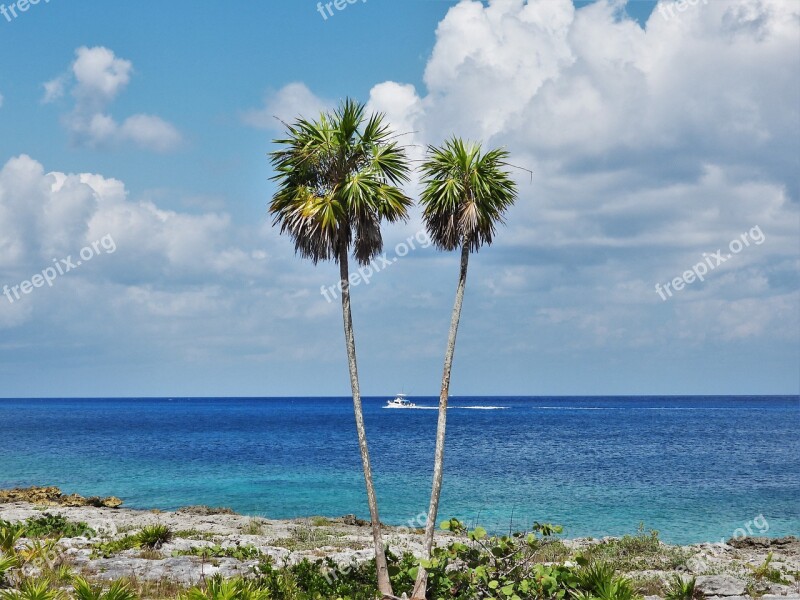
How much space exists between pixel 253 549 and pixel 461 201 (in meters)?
11.4

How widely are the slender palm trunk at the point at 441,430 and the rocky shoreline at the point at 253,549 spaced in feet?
15.0

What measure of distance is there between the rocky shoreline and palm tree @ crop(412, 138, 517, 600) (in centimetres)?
617

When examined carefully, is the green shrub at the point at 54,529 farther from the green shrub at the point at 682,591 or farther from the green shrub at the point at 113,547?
the green shrub at the point at 682,591

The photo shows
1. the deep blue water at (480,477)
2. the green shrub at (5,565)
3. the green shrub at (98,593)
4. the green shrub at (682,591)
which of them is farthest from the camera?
the deep blue water at (480,477)

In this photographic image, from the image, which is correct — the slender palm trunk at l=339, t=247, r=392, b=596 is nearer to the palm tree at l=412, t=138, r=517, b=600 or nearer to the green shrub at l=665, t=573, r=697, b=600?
the palm tree at l=412, t=138, r=517, b=600

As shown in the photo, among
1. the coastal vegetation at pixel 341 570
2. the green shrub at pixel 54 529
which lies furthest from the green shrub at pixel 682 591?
the green shrub at pixel 54 529

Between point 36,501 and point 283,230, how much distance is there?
30.0 m

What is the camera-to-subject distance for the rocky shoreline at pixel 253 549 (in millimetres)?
17953

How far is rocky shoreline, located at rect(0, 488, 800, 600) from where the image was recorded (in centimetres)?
1795

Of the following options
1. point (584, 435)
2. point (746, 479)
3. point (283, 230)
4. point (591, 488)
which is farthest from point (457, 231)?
point (584, 435)

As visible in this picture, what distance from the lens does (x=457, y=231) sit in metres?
18.0

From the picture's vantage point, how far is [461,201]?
17828 millimetres

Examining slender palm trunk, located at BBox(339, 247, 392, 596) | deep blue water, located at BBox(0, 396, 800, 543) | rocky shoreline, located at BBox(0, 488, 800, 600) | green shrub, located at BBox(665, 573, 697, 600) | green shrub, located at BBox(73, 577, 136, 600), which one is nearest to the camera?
green shrub, located at BBox(73, 577, 136, 600)

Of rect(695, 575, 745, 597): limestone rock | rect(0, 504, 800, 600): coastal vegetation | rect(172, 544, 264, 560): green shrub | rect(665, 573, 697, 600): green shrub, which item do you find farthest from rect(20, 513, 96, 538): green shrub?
rect(695, 575, 745, 597): limestone rock
